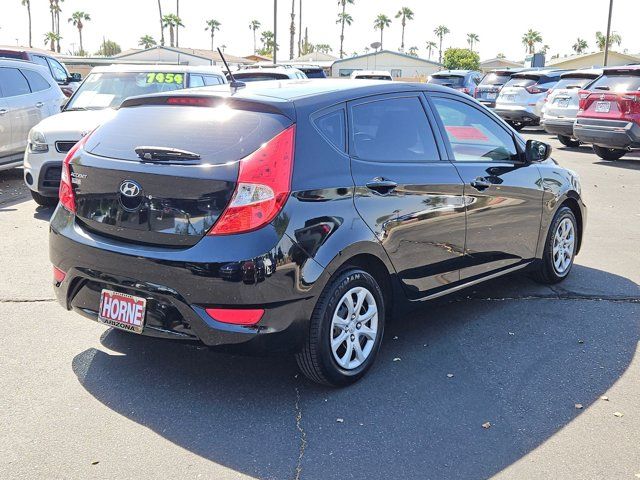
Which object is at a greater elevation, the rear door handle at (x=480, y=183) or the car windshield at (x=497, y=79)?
the car windshield at (x=497, y=79)

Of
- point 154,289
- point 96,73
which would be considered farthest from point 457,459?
point 96,73

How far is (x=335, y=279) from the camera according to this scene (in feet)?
12.8

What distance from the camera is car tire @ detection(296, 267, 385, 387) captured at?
12.6ft

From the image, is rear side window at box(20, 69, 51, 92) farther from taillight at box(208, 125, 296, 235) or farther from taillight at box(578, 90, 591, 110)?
taillight at box(578, 90, 591, 110)

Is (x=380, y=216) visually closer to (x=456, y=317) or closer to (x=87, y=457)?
(x=456, y=317)

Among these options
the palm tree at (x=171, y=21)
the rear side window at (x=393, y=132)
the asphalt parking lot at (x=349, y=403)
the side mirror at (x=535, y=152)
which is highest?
the palm tree at (x=171, y=21)

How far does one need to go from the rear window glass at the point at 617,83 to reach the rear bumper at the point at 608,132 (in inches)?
25.7

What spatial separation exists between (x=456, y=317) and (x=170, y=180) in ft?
8.40

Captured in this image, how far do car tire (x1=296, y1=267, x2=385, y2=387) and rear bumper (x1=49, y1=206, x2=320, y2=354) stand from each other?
0.11m

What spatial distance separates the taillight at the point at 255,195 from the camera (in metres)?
3.57

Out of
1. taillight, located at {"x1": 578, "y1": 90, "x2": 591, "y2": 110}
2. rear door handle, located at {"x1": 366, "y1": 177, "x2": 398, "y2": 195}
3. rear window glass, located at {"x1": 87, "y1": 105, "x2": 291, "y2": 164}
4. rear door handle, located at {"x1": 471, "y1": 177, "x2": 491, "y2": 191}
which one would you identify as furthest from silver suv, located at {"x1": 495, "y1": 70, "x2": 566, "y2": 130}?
rear window glass, located at {"x1": 87, "y1": 105, "x2": 291, "y2": 164}

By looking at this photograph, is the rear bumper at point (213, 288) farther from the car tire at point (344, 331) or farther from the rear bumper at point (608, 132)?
the rear bumper at point (608, 132)

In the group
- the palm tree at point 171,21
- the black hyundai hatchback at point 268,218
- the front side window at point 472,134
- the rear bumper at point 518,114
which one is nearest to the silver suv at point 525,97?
the rear bumper at point 518,114

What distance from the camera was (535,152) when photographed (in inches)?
219
